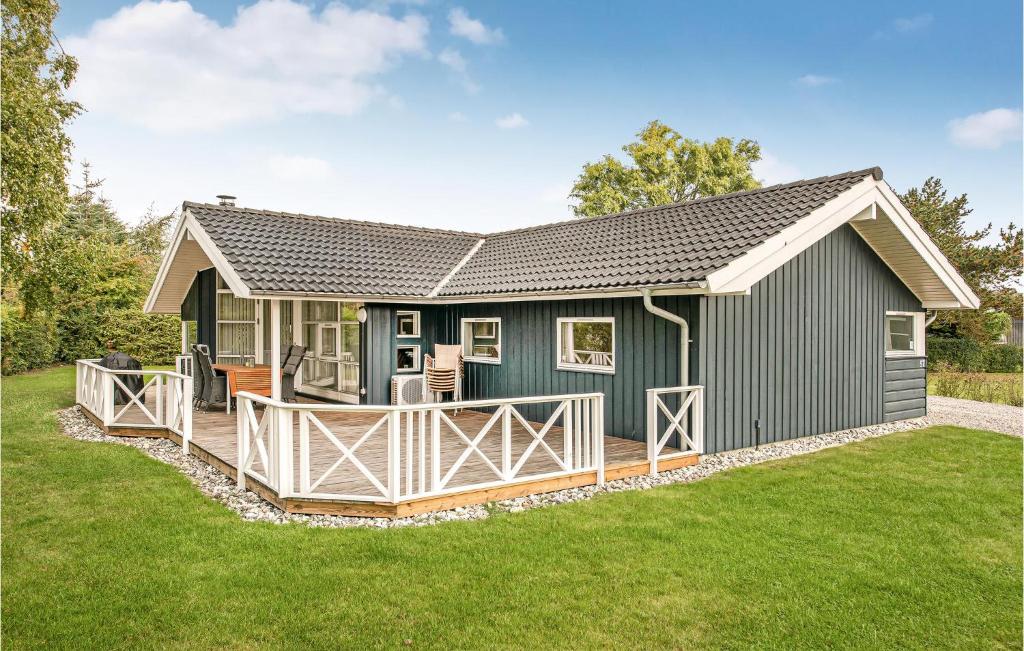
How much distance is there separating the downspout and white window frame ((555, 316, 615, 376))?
110cm

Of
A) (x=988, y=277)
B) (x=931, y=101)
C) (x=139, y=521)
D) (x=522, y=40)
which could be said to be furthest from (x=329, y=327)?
(x=988, y=277)

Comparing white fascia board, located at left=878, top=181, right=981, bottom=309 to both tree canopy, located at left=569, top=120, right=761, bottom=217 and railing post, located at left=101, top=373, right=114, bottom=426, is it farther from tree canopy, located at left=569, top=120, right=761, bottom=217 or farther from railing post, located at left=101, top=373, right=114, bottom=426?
tree canopy, located at left=569, top=120, right=761, bottom=217

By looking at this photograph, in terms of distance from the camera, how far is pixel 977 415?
12.5m

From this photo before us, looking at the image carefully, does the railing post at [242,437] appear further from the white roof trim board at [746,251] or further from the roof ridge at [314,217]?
the roof ridge at [314,217]

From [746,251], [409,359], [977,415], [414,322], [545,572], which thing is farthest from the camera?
[977,415]

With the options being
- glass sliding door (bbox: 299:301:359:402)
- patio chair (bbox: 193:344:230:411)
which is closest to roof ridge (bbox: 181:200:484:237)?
glass sliding door (bbox: 299:301:359:402)

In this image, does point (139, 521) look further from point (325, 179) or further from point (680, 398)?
point (325, 179)

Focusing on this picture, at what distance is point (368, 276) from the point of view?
11.3 m

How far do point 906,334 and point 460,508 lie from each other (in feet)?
33.6

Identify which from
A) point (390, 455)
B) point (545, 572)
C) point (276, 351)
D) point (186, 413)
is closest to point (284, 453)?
point (390, 455)

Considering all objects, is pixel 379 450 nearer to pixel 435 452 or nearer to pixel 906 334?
pixel 435 452

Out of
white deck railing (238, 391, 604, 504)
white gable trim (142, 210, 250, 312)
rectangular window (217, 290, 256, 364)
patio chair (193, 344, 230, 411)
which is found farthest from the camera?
rectangular window (217, 290, 256, 364)

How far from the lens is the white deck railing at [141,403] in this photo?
8.64 metres

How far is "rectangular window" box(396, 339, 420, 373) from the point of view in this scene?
11680 mm
